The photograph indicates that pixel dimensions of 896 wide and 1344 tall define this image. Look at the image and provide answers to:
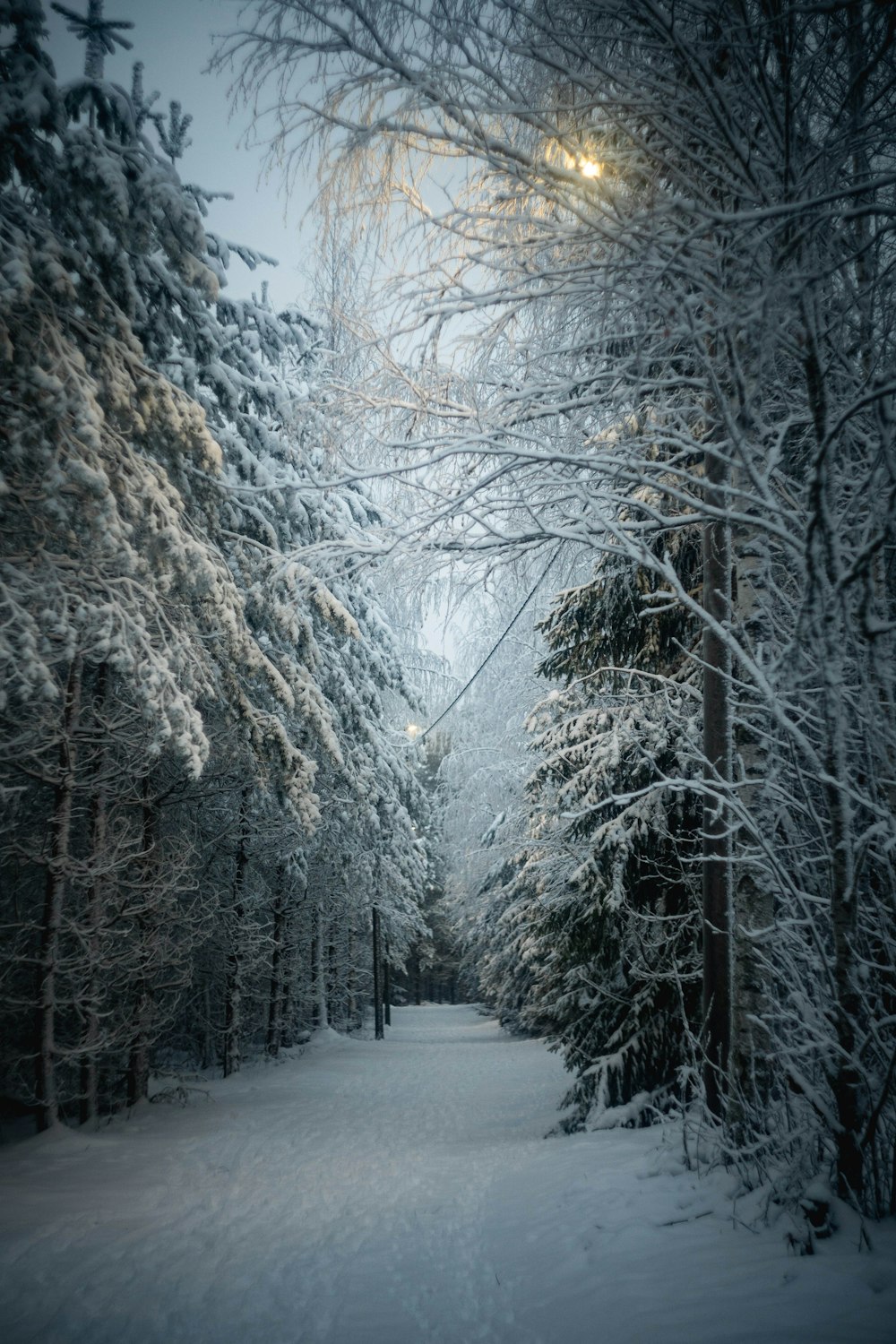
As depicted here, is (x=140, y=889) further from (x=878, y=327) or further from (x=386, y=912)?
(x=386, y=912)

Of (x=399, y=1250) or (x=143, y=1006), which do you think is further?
(x=143, y=1006)

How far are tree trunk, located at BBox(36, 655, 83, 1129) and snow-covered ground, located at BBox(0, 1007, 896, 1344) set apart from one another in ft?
1.52

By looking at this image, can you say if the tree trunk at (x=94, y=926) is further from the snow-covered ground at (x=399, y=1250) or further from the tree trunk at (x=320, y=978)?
the tree trunk at (x=320, y=978)

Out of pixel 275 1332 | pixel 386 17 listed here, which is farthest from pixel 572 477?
pixel 275 1332

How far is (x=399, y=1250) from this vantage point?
15.7 ft

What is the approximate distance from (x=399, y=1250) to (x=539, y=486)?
5.41 m

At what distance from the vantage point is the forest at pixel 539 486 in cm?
262

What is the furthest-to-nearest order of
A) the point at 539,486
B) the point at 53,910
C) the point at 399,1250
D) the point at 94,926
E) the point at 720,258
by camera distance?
the point at 94,926 < the point at 53,910 < the point at 399,1250 < the point at 539,486 < the point at 720,258

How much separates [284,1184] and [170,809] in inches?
232

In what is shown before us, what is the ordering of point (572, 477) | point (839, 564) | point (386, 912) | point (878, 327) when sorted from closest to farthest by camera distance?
point (839, 564) < point (878, 327) < point (572, 477) < point (386, 912)

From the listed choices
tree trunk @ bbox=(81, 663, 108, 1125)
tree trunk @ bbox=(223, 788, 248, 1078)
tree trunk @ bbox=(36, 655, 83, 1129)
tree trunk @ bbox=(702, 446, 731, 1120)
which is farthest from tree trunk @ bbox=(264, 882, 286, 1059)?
tree trunk @ bbox=(702, 446, 731, 1120)

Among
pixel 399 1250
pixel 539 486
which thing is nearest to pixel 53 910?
pixel 399 1250

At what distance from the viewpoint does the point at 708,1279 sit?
2963 millimetres

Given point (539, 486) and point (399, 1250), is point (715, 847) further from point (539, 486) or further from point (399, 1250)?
point (399, 1250)
